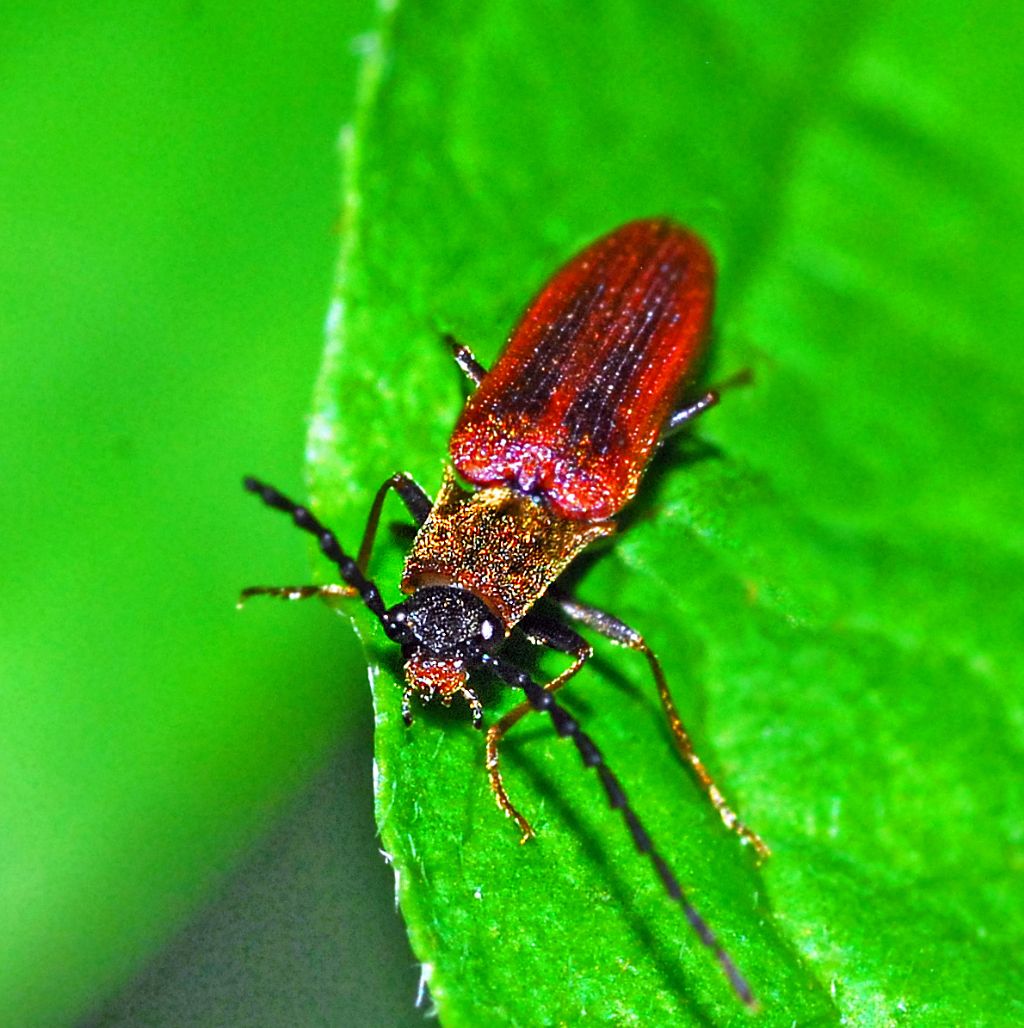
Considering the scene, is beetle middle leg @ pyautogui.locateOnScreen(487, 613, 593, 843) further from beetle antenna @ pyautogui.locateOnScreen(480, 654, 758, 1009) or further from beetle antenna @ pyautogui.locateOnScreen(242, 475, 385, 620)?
beetle antenna @ pyautogui.locateOnScreen(242, 475, 385, 620)

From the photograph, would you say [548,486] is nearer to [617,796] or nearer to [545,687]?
[545,687]

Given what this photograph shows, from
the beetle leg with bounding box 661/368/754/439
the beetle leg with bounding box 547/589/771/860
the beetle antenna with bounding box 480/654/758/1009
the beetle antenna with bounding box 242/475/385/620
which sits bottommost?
the beetle antenna with bounding box 480/654/758/1009

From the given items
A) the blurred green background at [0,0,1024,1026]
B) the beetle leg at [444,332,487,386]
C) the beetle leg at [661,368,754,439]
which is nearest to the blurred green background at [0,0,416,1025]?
the blurred green background at [0,0,1024,1026]

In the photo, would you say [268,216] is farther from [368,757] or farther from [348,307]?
[368,757]

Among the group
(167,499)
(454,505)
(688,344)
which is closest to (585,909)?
(454,505)

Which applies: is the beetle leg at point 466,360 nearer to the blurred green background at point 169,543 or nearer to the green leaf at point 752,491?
the green leaf at point 752,491

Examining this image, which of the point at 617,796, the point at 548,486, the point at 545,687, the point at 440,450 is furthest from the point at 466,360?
the point at 617,796
